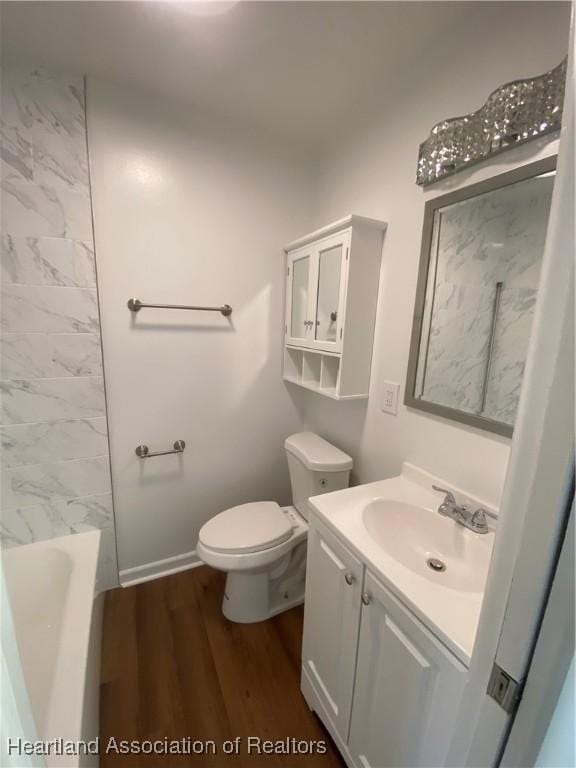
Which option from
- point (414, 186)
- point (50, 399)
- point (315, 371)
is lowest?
point (50, 399)

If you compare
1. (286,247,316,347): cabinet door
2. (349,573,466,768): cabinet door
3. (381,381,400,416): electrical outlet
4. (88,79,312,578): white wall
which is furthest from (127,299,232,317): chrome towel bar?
(349,573,466,768): cabinet door

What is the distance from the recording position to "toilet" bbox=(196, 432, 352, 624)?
4.83ft

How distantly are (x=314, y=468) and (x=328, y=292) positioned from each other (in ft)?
2.77

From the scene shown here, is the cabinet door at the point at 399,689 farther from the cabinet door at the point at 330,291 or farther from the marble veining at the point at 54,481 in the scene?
the marble veining at the point at 54,481

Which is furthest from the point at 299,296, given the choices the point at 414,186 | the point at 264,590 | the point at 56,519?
the point at 56,519

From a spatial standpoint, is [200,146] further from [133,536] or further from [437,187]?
[133,536]

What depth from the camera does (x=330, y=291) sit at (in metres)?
1.53

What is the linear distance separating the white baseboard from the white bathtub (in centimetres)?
16

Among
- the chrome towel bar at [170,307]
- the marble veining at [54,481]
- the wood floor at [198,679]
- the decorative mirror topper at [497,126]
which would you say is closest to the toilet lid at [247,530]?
the wood floor at [198,679]

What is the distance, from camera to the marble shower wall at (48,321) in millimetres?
1317

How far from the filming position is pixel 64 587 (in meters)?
1.51

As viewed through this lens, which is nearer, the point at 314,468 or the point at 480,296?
the point at 480,296

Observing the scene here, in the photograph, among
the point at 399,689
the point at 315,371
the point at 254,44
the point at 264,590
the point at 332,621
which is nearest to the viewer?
the point at 399,689

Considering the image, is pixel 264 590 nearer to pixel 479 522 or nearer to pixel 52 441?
pixel 479 522
